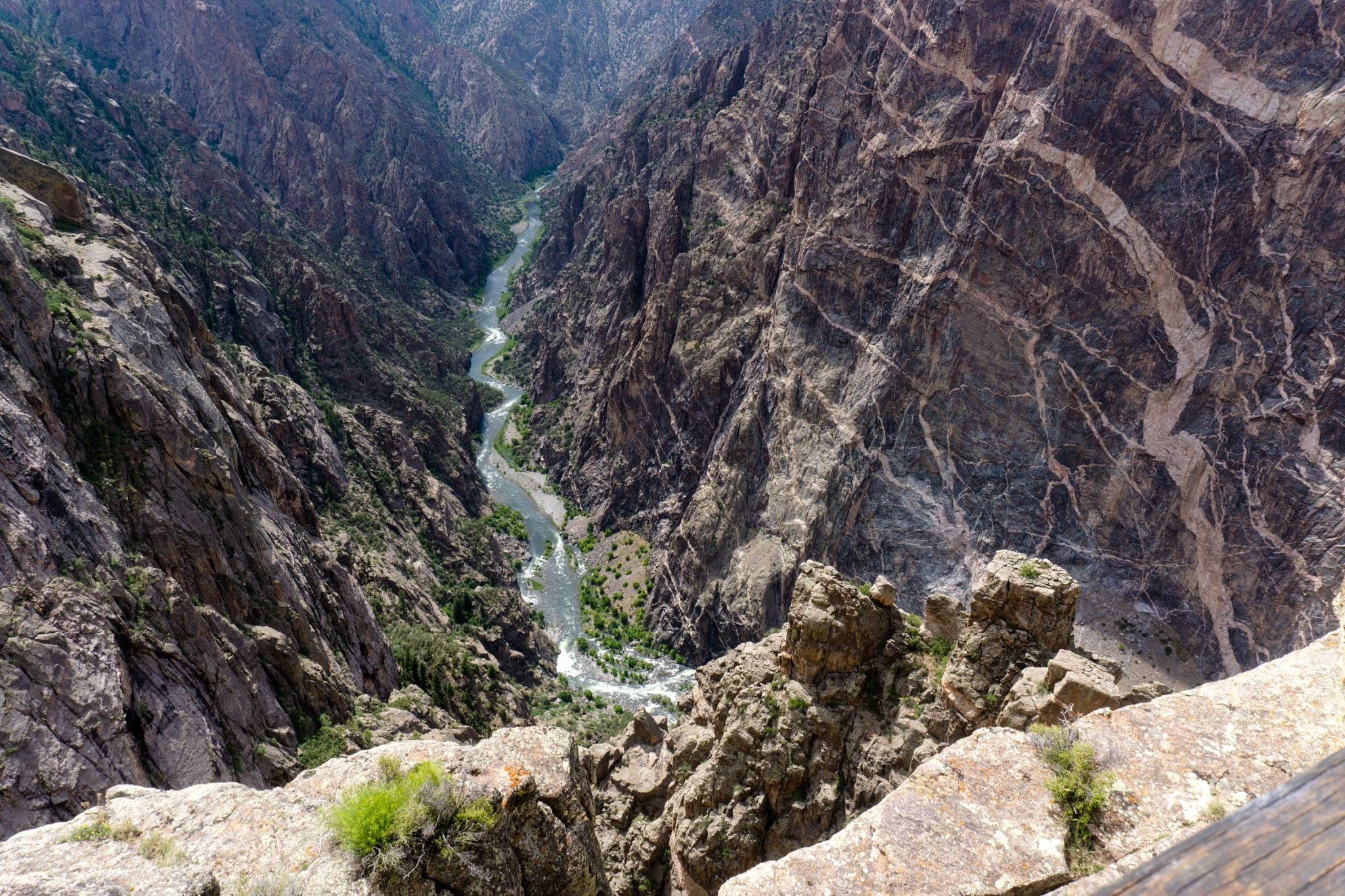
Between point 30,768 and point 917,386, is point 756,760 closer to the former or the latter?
point 30,768

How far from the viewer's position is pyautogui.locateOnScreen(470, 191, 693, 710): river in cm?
4859

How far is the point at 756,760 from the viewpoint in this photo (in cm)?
1786

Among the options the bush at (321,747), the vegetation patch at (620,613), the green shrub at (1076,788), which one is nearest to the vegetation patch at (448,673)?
the bush at (321,747)

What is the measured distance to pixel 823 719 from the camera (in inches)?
693

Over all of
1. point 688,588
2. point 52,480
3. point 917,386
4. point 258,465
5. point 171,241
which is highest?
point 917,386

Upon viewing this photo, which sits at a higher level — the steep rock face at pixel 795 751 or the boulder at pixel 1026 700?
the boulder at pixel 1026 700

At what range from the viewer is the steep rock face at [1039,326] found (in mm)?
30609

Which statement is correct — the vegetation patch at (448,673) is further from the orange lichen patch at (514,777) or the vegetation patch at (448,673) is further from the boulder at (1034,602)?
Result: the boulder at (1034,602)

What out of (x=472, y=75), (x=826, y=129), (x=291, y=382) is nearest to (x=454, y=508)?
(x=291, y=382)

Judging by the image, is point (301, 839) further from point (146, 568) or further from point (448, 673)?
point (448, 673)

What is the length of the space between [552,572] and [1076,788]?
58.1m

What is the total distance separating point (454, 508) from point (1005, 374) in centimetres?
4440

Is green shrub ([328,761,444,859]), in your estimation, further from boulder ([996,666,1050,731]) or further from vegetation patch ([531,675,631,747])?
vegetation patch ([531,675,631,747])

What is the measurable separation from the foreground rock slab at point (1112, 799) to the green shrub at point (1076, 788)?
0.10 meters
